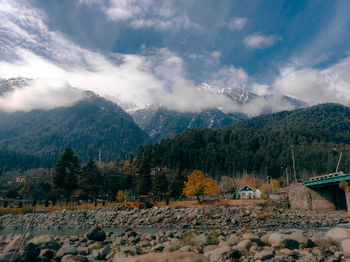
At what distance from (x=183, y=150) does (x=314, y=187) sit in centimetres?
11950

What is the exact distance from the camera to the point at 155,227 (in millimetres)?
36656

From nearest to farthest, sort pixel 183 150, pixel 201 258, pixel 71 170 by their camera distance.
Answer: pixel 201 258 → pixel 71 170 → pixel 183 150

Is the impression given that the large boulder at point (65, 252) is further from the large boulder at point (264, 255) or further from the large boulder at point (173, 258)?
the large boulder at point (264, 255)

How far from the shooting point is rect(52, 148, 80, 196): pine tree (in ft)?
→ 256

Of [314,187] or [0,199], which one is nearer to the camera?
[314,187]

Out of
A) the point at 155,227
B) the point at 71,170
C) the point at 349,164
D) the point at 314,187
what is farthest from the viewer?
the point at 349,164

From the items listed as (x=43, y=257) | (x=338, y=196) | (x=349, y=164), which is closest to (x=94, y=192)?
(x=338, y=196)

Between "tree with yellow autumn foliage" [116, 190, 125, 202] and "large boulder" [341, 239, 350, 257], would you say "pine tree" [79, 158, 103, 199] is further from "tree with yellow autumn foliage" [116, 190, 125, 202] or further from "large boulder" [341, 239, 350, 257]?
"large boulder" [341, 239, 350, 257]

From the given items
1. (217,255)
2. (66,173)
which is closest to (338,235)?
(217,255)

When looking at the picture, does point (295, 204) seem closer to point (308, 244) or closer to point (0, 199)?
point (308, 244)

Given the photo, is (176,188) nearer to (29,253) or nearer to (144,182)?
(144,182)

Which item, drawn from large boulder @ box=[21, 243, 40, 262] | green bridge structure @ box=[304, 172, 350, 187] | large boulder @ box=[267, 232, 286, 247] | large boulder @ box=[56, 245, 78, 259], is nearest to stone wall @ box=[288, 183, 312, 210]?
green bridge structure @ box=[304, 172, 350, 187]

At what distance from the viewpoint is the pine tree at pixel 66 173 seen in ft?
256

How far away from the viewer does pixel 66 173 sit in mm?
80000
